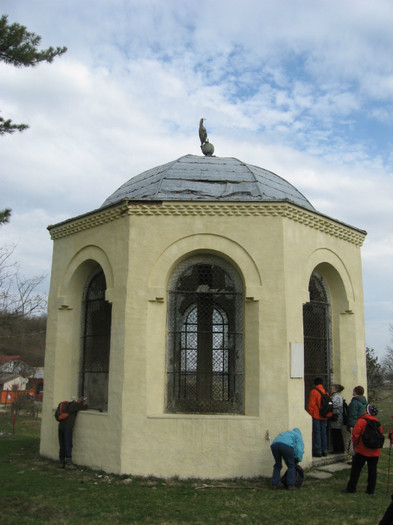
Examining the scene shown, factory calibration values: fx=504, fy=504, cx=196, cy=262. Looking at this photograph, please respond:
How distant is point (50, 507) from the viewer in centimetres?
725

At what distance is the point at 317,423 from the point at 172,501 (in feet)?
12.2

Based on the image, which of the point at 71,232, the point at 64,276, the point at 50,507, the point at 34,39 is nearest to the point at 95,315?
the point at 64,276

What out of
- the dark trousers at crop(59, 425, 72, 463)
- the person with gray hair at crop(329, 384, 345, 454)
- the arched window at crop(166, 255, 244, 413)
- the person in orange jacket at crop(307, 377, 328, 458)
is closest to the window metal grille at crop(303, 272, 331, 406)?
the person with gray hair at crop(329, 384, 345, 454)

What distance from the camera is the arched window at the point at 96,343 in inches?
428

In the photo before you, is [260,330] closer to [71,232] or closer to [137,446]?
[137,446]

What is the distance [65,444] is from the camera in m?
10.0

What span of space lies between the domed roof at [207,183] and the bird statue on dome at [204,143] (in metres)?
0.86

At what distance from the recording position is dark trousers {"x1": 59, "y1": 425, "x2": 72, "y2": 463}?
9992 millimetres

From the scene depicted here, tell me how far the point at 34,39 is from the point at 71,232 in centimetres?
404

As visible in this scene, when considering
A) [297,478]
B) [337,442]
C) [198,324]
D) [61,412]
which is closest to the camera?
[297,478]

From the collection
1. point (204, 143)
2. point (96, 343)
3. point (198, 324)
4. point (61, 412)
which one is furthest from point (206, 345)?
point (204, 143)

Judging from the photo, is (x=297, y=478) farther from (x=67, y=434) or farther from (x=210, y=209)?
(x=210, y=209)

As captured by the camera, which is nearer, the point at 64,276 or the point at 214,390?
the point at 214,390

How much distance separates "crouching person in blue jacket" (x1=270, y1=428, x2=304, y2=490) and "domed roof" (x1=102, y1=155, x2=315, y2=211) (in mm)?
4384
